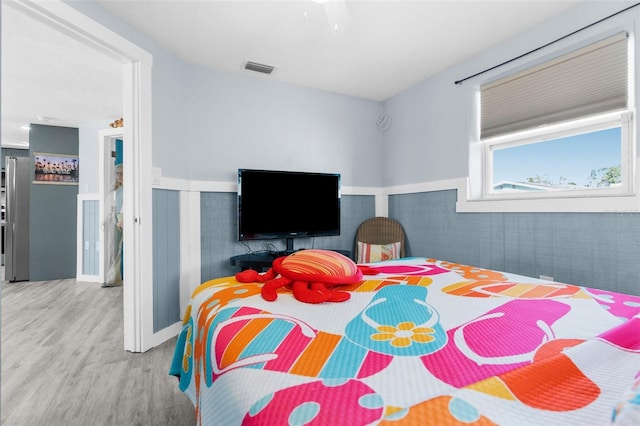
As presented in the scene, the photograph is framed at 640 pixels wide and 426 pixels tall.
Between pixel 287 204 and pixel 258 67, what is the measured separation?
1.25m

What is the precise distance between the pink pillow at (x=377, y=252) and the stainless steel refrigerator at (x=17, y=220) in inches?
191

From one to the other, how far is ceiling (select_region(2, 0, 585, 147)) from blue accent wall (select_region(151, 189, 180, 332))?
123cm

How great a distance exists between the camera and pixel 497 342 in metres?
0.82

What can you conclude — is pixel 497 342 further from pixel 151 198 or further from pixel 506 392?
pixel 151 198

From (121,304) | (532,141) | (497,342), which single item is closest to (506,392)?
(497,342)

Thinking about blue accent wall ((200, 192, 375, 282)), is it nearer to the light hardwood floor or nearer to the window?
the light hardwood floor

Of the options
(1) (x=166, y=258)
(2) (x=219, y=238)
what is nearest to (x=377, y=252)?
(2) (x=219, y=238)

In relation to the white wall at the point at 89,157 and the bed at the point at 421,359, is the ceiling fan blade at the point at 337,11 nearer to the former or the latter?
→ the bed at the point at 421,359

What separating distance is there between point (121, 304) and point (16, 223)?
8.94 feet

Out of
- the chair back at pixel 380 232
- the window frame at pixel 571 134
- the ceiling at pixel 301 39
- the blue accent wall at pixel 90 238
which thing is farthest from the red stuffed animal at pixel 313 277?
the blue accent wall at pixel 90 238


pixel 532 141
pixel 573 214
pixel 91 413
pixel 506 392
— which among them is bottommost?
pixel 91 413

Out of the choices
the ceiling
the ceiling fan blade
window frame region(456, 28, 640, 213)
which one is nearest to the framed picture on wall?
the ceiling

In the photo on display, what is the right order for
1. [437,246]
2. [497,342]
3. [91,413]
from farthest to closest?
[437,246] < [91,413] < [497,342]

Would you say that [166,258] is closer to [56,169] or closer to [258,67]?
[258,67]
